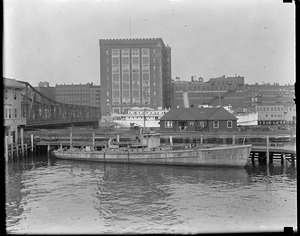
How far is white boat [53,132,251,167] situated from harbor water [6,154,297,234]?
1823mm

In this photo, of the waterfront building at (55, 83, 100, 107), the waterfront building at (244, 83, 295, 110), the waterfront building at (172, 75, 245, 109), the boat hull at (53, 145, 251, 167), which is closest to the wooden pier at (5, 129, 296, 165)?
the boat hull at (53, 145, 251, 167)

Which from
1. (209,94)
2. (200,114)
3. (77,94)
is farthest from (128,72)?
(77,94)

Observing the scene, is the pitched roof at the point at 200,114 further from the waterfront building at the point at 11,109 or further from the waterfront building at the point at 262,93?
the waterfront building at the point at 262,93

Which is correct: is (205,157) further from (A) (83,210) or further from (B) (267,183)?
(A) (83,210)

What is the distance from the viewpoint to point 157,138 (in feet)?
132

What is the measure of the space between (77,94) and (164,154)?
128 meters

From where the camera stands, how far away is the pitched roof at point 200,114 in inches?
2032

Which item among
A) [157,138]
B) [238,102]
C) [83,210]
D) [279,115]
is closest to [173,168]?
[157,138]

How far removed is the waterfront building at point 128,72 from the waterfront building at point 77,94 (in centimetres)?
5522

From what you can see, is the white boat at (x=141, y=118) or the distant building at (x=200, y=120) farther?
the white boat at (x=141, y=118)

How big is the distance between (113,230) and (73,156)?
2988 centimetres

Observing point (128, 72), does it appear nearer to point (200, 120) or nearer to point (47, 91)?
point (200, 120)

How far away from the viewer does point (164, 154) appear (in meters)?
37.0

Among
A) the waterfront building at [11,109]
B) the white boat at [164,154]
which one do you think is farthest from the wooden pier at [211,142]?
the waterfront building at [11,109]
